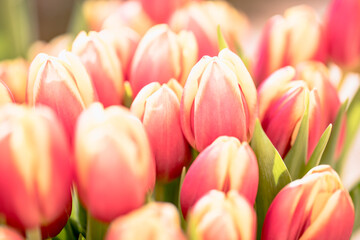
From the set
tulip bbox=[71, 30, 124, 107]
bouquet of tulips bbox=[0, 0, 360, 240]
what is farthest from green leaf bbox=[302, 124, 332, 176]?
tulip bbox=[71, 30, 124, 107]

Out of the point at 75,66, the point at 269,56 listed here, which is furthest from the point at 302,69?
the point at 75,66

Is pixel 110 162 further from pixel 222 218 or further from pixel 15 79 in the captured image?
pixel 15 79

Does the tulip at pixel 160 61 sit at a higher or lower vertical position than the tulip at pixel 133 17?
higher

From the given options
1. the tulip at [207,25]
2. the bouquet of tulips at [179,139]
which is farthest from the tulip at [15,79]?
the tulip at [207,25]

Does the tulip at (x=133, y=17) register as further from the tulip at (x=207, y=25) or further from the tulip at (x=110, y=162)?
the tulip at (x=110, y=162)

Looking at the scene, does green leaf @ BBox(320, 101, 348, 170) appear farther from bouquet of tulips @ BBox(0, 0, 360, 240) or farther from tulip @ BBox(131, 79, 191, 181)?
tulip @ BBox(131, 79, 191, 181)

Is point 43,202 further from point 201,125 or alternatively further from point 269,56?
point 269,56
